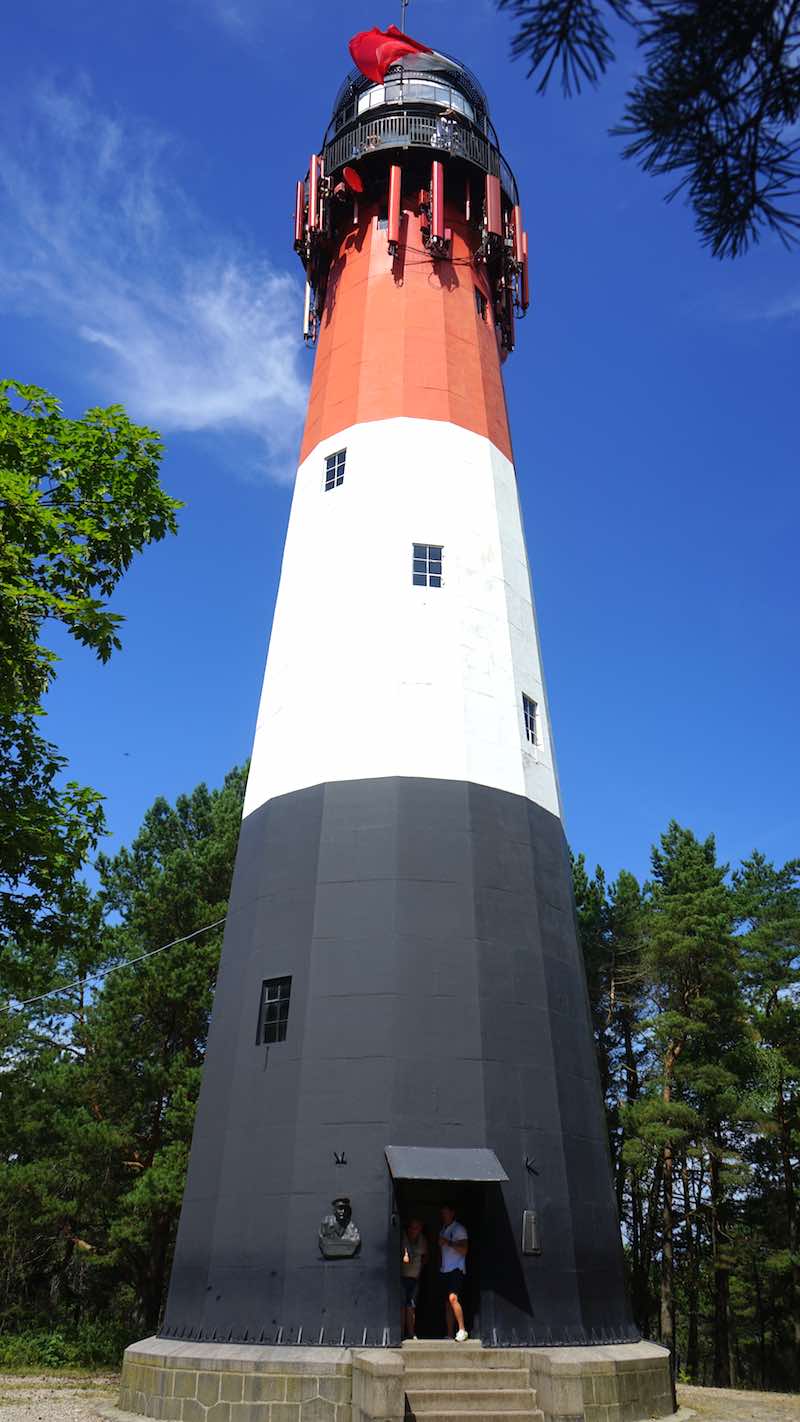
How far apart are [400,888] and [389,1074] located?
2.42 m

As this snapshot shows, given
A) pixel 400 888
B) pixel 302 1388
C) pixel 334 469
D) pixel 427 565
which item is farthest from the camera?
pixel 334 469

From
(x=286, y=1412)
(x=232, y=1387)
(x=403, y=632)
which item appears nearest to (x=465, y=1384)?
(x=286, y=1412)

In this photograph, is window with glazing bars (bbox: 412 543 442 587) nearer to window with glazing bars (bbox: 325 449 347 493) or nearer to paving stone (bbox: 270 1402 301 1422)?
window with glazing bars (bbox: 325 449 347 493)

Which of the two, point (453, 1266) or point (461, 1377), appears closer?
point (461, 1377)

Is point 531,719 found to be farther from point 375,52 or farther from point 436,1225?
point 375,52

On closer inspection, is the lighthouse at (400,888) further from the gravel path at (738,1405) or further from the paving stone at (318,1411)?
the gravel path at (738,1405)

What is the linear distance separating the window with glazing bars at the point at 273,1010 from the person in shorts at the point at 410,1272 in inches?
112

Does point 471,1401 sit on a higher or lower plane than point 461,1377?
lower

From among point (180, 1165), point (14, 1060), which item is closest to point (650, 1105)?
point (180, 1165)

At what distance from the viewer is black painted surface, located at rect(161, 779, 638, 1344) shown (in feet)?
40.1

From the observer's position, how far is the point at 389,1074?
12805 millimetres

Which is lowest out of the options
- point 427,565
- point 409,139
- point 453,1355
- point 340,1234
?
point 453,1355

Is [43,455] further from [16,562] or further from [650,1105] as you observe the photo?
[650,1105]

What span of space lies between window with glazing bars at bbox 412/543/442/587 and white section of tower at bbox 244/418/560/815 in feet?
0.37
